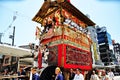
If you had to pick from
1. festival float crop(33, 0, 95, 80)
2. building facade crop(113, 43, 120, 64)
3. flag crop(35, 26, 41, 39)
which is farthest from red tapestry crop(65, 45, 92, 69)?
building facade crop(113, 43, 120, 64)

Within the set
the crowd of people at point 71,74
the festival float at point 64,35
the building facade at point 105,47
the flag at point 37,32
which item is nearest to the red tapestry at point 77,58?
the festival float at point 64,35

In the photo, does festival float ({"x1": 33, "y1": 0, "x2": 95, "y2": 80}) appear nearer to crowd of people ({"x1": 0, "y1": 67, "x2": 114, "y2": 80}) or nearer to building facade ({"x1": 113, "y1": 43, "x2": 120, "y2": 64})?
crowd of people ({"x1": 0, "y1": 67, "x2": 114, "y2": 80})

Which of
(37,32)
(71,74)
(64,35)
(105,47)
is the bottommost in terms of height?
(71,74)

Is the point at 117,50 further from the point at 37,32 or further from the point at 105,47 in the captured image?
the point at 37,32

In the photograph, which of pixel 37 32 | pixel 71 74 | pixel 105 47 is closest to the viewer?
pixel 71 74

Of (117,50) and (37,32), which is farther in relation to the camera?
(117,50)

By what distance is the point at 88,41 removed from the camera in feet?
47.1

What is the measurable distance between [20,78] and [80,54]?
4.86m

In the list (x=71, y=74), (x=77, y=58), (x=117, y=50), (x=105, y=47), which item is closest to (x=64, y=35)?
(x=77, y=58)

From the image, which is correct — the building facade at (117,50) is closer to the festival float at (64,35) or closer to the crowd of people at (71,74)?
the festival float at (64,35)

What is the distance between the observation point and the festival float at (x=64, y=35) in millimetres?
10625

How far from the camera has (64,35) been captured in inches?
433

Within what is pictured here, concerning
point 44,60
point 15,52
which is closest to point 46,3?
point 44,60

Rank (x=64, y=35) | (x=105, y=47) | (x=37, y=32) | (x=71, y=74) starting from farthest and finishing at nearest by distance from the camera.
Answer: (x=105, y=47) < (x=37, y=32) < (x=64, y=35) < (x=71, y=74)
